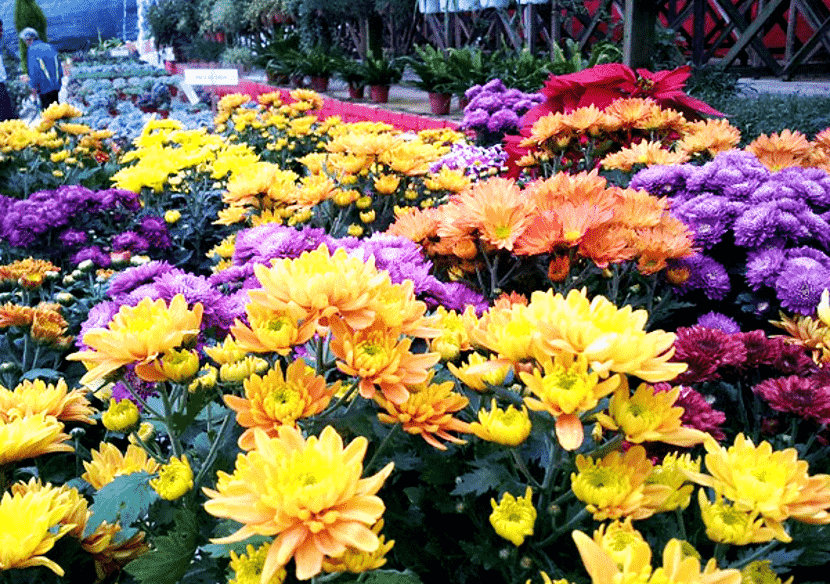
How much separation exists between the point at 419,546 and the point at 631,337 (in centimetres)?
41

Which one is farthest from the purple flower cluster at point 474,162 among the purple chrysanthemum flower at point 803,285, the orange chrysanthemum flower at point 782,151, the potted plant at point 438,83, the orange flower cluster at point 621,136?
the potted plant at point 438,83

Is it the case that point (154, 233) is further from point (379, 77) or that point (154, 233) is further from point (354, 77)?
point (354, 77)

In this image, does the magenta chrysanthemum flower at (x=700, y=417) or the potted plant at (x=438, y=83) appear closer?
the magenta chrysanthemum flower at (x=700, y=417)

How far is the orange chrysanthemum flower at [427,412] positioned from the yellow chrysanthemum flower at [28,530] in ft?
1.24

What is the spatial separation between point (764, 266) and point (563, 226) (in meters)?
0.50

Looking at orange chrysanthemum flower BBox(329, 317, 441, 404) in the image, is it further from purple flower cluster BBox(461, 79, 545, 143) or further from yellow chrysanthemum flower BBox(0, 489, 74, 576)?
purple flower cluster BBox(461, 79, 545, 143)

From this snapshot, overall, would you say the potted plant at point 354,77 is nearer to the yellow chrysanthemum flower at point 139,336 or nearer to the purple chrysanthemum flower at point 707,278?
the purple chrysanthemum flower at point 707,278

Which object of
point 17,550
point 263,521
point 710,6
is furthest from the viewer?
point 710,6

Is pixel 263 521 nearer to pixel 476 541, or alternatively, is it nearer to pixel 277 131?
pixel 476 541

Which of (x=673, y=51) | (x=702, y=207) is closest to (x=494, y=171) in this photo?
(x=702, y=207)

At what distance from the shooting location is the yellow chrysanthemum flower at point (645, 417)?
2.51 feet

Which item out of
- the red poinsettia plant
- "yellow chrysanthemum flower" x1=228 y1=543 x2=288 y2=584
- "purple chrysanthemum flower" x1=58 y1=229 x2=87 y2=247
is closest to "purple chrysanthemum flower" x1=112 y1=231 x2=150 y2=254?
"purple chrysanthemum flower" x1=58 y1=229 x2=87 y2=247

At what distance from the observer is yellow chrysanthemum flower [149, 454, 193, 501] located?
929mm

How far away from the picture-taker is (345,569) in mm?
728
